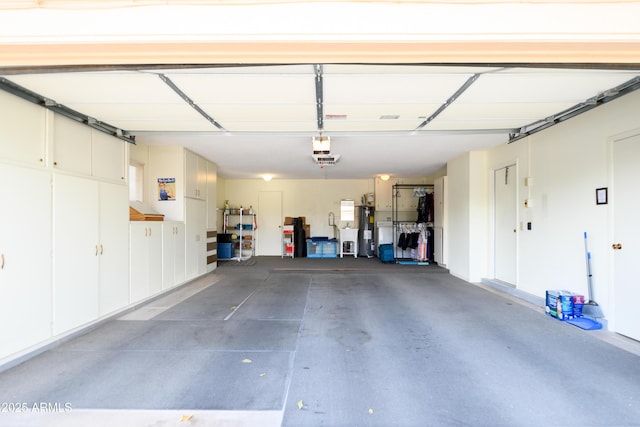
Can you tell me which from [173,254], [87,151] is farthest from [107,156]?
[173,254]

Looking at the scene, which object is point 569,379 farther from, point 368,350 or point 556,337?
point 368,350

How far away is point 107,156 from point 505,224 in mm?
6145

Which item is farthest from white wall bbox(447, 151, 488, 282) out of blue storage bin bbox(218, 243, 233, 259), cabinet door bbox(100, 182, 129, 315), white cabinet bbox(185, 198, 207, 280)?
blue storage bin bbox(218, 243, 233, 259)

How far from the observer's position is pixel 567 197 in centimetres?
384

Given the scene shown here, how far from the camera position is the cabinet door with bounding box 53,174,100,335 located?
9.76 feet

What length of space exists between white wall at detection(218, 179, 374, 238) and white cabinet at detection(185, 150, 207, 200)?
3788mm

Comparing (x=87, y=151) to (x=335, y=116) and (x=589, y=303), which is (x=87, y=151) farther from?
(x=589, y=303)

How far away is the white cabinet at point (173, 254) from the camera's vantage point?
492cm

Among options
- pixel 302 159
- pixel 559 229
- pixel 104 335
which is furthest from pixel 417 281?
pixel 104 335

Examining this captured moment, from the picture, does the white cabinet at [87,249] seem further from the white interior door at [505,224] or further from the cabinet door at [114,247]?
the white interior door at [505,224]

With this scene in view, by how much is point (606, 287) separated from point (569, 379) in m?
1.65

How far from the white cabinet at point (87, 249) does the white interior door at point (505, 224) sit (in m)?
5.88

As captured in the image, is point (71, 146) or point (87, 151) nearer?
point (71, 146)

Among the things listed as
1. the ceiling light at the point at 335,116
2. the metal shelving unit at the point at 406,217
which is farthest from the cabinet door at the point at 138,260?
the metal shelving unit at the point at 406,217
